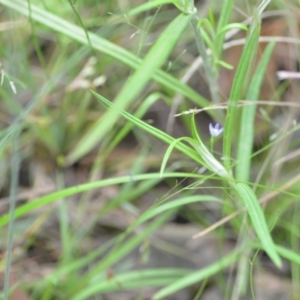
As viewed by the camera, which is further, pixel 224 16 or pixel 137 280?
pixel 137 280

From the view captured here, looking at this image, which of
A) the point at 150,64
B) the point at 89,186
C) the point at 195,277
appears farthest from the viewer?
the point at 195,277

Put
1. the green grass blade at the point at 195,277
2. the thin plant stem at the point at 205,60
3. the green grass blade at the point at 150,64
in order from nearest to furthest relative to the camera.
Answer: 1. the green grass blade at the point at 150,64
2. the thin plant stem at the point at 205,60
3. the green grass blade at the point at 195,277

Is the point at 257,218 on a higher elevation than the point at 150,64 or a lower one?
lower

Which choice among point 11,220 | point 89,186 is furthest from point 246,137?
point 11,220

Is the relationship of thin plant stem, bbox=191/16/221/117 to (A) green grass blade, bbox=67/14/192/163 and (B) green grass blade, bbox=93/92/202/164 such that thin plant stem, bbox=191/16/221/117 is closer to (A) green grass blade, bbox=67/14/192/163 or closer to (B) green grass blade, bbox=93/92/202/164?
(A) green grass blade, bbox=67/14/192/163

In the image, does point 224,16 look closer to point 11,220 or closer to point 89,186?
point 89,186

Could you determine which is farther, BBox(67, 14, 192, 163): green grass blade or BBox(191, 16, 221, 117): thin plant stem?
BBox(191, 16, 221, 117): thin plant stem

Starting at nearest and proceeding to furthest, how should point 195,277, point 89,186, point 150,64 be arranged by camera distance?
point 150,64 < point 89,186 < point 195,277

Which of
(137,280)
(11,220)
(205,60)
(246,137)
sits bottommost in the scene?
(137,280)

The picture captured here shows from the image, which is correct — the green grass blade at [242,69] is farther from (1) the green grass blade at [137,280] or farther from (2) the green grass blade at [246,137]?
(1) the green grass blade at [137,280]

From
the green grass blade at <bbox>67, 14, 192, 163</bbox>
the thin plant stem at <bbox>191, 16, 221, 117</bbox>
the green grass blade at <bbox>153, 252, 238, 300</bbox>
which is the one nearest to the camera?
the green grass blade at <bbox>67, 14, 192, 163</bbox>

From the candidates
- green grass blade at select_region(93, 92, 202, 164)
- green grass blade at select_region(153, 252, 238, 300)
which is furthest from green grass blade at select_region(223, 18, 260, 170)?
green grass blade at select_region(153, 252, 238, 300)

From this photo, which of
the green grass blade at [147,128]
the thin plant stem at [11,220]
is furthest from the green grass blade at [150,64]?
the thin plant stem at [11,220]
